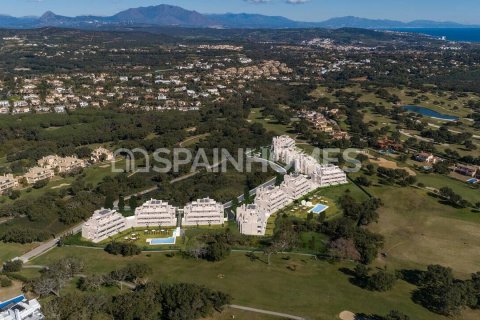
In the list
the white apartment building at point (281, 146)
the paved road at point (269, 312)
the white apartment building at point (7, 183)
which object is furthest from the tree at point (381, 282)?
the white apartment building at point (7, 183)

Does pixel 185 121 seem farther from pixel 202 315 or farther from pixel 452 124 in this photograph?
pixel 202 315

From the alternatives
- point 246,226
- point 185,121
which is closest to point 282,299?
point 246,226

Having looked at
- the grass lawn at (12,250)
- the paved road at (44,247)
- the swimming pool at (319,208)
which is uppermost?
the swimming pool at (319,208)

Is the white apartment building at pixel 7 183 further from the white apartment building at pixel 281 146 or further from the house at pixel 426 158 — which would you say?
the house at pixel 426 158

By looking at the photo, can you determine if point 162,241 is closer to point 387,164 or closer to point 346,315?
point 346,315

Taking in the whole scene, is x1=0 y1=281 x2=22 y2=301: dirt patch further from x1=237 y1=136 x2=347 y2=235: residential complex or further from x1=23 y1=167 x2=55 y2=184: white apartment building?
x1=23 y1=167 x2=55 y2=184: white apartment building

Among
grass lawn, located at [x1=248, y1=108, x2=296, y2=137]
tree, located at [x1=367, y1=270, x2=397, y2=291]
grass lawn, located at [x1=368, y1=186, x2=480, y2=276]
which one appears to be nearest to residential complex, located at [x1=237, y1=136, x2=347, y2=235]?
grass lawn, located at [x1=368, y1=186, x2=480, y2=276]

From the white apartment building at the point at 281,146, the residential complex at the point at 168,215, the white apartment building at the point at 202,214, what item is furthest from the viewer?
the white apartment building at the point at 281,146
